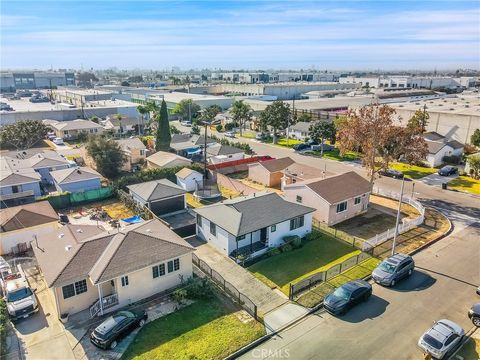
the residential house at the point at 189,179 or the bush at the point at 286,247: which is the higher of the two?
the residential house at the point at 189,179

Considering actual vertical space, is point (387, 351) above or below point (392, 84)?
below

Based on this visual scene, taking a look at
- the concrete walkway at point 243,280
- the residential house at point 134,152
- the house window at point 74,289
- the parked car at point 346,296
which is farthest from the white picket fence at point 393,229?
the residential house at point 134,152

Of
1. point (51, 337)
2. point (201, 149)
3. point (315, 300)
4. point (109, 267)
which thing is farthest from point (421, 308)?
point (201, 149)

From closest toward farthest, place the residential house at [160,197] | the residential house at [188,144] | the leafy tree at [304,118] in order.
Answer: the residential house at [160,197] < the residential house at [188,144] < the leafy tree at [304,118]

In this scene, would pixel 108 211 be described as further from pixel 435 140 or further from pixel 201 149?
pixel 435 140

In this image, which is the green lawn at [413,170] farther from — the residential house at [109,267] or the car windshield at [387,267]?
Result: the residential house at [109,267]

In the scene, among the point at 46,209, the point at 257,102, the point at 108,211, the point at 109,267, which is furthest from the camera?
the point at 257,102
